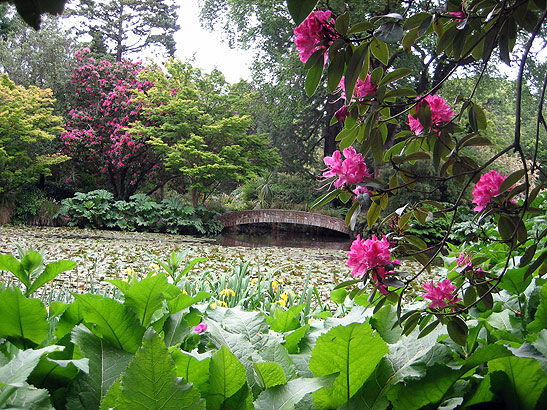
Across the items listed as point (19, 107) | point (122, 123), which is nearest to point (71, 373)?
point (19, 107)

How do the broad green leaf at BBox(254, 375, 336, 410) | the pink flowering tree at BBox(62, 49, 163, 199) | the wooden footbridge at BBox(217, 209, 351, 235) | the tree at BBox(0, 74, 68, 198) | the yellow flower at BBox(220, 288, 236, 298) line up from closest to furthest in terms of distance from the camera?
the broad green leaf at BBox(254, 375, 336, 410) < the yellow flower at BBox(220, 288, 236, 298) < the tree at BBox(0, 74, 68, 198) < the pink flowering tree at BBox(62, 49, 163, 199) < the wooden footbridge at BBox(217, 209, 351, 235)

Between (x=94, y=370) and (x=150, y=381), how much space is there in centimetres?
17

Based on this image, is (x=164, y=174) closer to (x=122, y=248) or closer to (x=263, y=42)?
(x=263, y=42)

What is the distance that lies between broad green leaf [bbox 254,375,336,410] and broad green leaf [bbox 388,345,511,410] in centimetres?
11

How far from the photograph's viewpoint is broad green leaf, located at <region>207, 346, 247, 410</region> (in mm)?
478

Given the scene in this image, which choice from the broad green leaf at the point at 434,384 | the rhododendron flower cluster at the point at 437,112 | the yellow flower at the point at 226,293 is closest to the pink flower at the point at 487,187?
the rhododendron flower cluster at the point at 437,112

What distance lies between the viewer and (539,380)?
0.49m

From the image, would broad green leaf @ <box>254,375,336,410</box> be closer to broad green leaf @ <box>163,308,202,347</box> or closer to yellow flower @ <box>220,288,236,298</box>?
broad green leaf @ <box>163,308,202,347</box>

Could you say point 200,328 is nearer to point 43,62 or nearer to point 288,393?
point 288,393

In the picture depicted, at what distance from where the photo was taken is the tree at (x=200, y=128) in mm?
11750

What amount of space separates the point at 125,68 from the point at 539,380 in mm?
15293

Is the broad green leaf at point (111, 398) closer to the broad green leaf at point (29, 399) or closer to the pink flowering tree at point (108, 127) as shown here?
the broad green leaf at point (29, 399)

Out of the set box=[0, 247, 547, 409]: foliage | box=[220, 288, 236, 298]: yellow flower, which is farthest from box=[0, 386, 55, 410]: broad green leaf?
box=[220, 288, 236, 298]: yellow flower

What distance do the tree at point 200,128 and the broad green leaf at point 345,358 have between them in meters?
11.0
